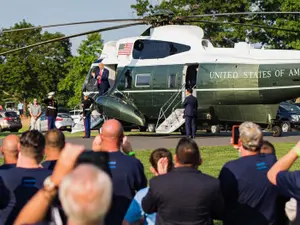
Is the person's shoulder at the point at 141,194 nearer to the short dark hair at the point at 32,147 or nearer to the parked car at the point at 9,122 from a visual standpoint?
the short dark hair at the point at 32,147

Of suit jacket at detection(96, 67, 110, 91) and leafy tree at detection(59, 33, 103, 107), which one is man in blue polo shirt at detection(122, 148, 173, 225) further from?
leafy tree at detection(59, 33, 103, 107)

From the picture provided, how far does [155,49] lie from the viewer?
2275 cm

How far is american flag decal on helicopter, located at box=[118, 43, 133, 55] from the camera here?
23.1m

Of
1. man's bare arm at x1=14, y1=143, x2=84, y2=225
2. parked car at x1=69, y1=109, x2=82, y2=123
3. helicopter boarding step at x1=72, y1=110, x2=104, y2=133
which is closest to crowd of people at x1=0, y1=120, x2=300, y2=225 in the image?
man's bare arm at x1=14, y1=143, x2=84, y2=225

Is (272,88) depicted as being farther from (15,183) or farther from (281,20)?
(281,20)

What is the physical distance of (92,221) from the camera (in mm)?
2598

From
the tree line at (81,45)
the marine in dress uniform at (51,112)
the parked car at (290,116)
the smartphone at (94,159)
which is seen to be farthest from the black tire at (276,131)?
the tree line at (81,45)

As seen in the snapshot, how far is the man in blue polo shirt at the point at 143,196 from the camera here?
17.0 feet

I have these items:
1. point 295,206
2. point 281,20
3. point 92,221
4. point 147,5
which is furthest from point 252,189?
point 147,5

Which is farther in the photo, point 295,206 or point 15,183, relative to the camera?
point 295,206

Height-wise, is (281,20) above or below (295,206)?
above

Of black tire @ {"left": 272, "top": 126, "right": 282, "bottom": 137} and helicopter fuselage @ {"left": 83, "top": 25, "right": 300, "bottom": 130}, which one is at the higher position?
helicopter fuselage @ {"left": 83, "top": 25, "right": 300, "bottom": 130}

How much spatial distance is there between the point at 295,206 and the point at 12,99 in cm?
8226

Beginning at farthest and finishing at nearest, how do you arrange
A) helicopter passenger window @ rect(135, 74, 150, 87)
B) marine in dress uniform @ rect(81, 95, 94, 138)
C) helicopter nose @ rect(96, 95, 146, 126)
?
marine in dress uniform @ rect(81, 95, 94, 138) < helicopter passenger window @ rect(135, 74, 150, 87) < helicopter nose @ rect(96, 95, 146, 126)
